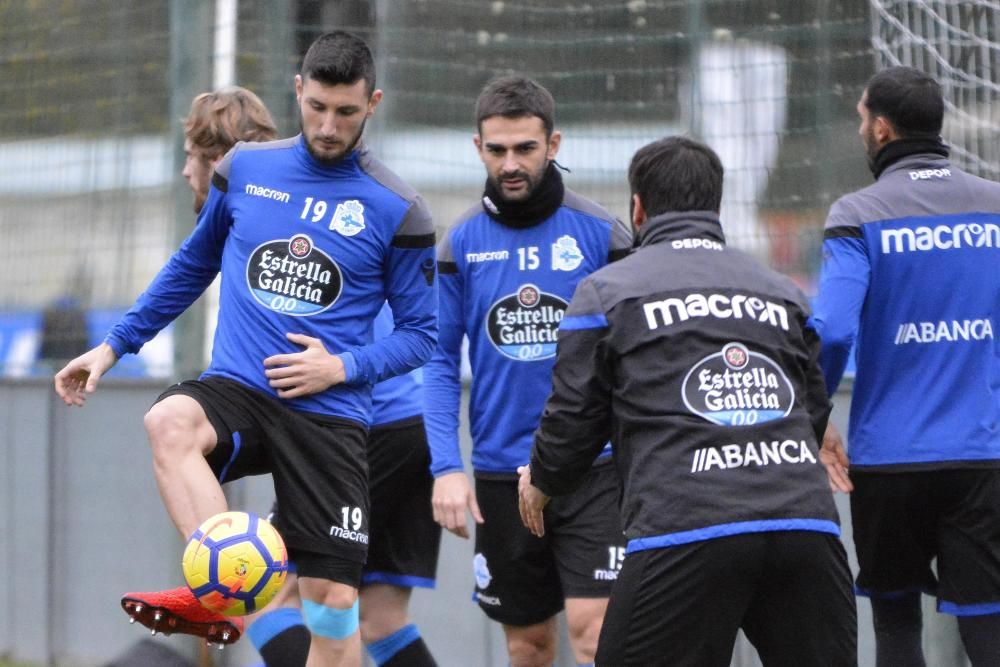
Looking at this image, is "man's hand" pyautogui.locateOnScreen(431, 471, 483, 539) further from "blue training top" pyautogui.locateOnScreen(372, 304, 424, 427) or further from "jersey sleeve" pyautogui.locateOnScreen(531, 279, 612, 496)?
"jersey sleeve" pyautogui.locateOnScreen(531, 279, 612, 496)

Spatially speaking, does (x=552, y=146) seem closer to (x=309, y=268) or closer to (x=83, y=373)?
(x=309, y=268)

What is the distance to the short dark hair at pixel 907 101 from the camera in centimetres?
538

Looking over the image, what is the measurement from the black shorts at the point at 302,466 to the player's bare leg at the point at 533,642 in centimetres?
88

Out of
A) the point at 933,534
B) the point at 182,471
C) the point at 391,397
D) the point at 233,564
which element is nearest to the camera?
the point at 233,564

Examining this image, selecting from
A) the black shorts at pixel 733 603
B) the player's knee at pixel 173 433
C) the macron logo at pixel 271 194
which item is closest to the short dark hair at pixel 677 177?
the black shorts at pixel 733 603

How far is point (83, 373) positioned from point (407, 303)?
3.72 ft

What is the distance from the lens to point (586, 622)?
555cm

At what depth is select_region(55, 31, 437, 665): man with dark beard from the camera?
5.18m

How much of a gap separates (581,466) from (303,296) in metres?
1.38

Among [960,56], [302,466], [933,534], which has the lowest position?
[933,534]

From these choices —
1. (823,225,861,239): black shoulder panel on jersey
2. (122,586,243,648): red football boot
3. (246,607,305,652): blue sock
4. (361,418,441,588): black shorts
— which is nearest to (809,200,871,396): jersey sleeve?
(823,225,861,239): black shoulder panel on jersey

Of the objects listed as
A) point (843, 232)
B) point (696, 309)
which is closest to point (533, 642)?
point (843, 232)

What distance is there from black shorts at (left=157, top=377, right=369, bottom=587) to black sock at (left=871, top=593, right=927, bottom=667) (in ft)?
6.05

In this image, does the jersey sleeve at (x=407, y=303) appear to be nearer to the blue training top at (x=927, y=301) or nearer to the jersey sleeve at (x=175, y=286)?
the jersey sleeve at (x=175, y=286)
